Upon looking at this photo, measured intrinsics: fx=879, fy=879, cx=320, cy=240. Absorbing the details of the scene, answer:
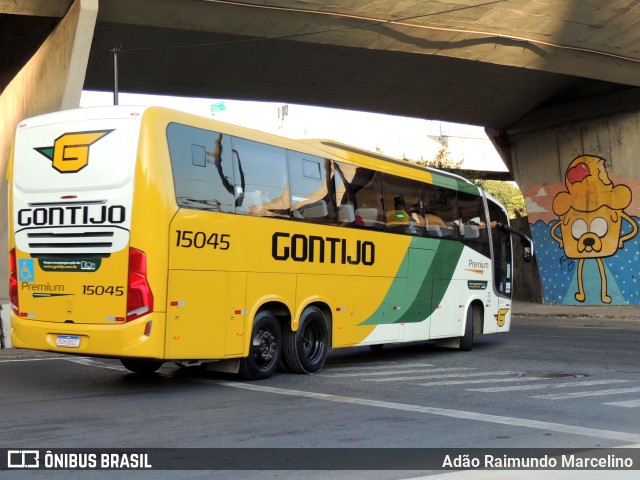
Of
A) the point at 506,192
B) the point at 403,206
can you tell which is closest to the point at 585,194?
the point at 403,206

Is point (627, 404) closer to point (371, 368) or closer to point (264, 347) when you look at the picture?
point (264, 347)

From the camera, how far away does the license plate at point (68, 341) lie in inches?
409

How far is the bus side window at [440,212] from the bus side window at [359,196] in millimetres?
1658

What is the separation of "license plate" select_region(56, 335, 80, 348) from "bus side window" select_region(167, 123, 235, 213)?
202 cm

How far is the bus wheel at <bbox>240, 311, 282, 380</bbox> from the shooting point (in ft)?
38.8

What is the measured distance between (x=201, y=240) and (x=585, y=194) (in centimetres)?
2334

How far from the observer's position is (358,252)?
1381cm

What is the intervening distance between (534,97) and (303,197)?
21737 millimetres

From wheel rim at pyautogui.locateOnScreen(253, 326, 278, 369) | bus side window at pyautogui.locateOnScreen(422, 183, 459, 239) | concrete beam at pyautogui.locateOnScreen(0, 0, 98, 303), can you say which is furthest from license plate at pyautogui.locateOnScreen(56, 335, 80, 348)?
concrete beam at pyautogui.locateOnScreen(0, 0, 98, 303)

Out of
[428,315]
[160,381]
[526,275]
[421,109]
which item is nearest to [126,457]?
[160,381]

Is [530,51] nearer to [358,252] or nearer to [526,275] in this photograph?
[358,252]

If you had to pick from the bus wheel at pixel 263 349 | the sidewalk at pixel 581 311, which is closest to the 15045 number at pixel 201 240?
the bus wheel at pixel 263 349

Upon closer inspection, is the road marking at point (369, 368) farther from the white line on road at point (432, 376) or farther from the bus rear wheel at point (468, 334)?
the bus rear wheel at point (468, 334)

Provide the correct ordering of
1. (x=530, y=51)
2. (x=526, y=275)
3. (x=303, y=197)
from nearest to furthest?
(x=303, y=197) < (x=530, y=51) < (x=526, y=275)
